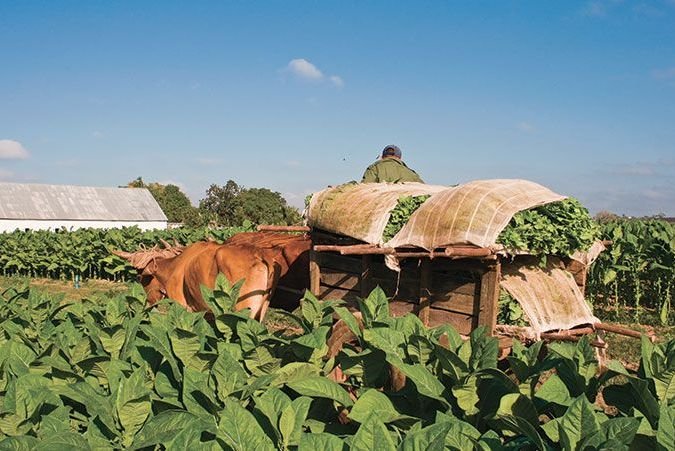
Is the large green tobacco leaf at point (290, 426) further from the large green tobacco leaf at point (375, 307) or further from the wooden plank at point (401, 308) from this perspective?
the wooden plank at point (401, 308)

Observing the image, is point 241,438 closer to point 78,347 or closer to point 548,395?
point 548,395

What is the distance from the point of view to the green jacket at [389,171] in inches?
317

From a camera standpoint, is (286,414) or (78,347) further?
(78,347)

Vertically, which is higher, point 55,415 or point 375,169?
point 375,169

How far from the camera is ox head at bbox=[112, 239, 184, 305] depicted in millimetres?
9266

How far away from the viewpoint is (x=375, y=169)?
8156 mm

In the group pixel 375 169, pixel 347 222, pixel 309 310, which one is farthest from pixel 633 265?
pixel 309 310

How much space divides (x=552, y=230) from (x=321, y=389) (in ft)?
9.23

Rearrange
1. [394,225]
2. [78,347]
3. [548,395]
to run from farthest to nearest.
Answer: [394,225], [78,347], [548,395]

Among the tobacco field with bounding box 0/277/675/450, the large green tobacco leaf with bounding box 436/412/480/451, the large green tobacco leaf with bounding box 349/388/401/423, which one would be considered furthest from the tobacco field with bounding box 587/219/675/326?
the large green tobacco leaf with bounding box 436/412/480/451

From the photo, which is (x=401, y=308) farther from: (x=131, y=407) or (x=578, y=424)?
(x=578, y=424)

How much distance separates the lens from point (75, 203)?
5462 cm

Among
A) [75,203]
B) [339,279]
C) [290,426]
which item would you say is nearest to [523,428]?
[290,426]

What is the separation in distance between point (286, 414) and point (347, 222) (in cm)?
337
